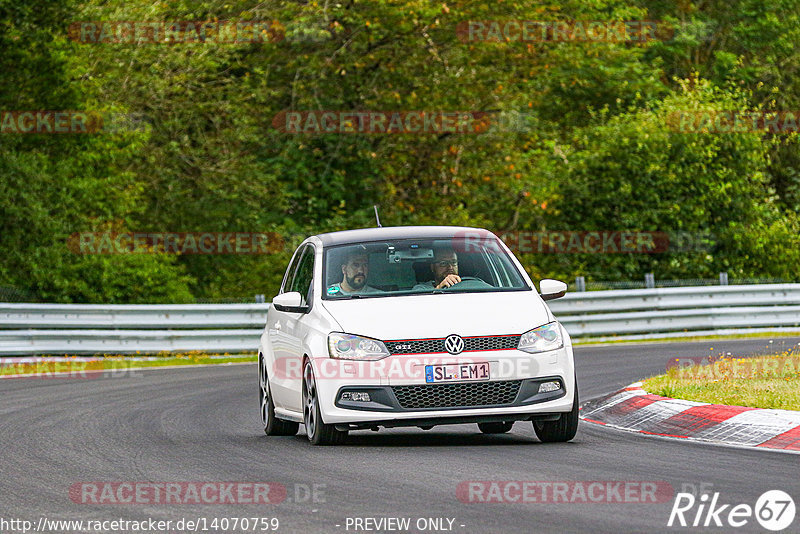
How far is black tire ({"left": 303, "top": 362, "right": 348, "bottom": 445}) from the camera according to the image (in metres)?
10.7

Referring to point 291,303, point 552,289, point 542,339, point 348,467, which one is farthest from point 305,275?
point 348,467

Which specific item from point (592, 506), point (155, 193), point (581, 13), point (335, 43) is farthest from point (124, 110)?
point (592, 506)

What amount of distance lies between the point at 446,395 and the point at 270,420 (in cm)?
265

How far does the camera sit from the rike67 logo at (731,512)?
265 inches

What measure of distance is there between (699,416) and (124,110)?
2154 centimetres

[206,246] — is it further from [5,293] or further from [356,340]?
[356,340]

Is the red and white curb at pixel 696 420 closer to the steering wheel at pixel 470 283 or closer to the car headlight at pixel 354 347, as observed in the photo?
the steering wheel at pixel 470 283

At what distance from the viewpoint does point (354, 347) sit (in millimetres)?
10477

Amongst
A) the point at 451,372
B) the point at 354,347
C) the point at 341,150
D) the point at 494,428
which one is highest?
the point at 341,150

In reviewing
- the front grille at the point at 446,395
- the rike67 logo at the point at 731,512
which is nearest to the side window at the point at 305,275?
the front grille at the point at 446,395

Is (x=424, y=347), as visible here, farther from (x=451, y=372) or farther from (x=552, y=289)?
(x=552, y=289)

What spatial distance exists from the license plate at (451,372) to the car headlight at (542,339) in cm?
41

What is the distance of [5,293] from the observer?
81.9 ft

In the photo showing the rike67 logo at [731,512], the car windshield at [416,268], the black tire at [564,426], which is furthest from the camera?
the car windshield at [416,268]
